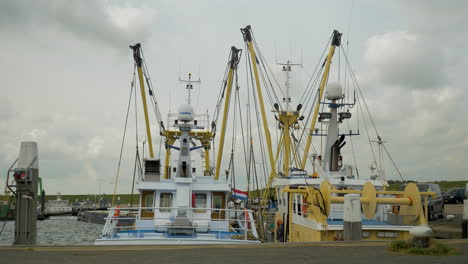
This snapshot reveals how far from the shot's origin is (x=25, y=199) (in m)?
16.9

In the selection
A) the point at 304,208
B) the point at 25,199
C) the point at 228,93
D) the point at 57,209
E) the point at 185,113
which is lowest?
the point at 57,209

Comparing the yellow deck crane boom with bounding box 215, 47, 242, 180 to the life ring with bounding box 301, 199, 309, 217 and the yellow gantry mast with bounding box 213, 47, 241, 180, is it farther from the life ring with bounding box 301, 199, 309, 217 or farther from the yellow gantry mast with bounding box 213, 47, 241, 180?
the life ring with bounding box 301, 199, 309, 217

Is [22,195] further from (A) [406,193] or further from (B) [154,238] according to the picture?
(A) [406,193]

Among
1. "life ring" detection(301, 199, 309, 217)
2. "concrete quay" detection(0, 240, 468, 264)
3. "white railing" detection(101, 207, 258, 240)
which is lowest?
"white railing" detection(101, 207, 258, 240)

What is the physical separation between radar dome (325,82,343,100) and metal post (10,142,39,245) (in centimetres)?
1887

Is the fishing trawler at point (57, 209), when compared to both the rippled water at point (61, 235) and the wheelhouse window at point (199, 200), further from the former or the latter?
the wheelhouse window at point (199, 200)

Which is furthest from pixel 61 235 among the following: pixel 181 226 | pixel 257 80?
pixel 181 226

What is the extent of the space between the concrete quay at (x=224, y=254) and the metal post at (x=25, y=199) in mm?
5037

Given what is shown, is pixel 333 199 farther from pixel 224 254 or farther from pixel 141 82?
pixel 141 82

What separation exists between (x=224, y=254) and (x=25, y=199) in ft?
31.6

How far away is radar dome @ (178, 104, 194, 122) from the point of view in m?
25.6

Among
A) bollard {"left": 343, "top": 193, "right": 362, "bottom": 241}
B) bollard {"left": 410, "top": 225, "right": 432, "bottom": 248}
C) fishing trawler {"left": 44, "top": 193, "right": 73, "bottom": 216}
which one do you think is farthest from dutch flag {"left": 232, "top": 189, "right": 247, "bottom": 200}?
fishing trawler {"left": 44, "top": 193, "right": 73, "bottom": 216}

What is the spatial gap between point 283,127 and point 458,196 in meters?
20.8

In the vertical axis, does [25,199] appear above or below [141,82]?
below
